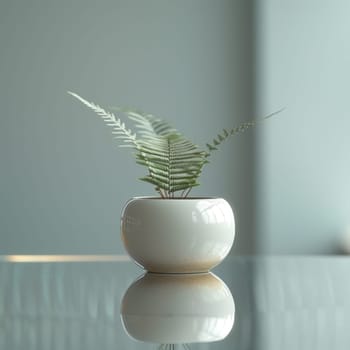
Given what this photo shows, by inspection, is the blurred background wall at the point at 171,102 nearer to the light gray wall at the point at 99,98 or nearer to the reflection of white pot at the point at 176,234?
the light gray wall at the point at 99,98

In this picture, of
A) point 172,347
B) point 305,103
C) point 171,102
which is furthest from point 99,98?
point 172,347

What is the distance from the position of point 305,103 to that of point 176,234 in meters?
2.58

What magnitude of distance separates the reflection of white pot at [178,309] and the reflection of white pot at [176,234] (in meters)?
0.03

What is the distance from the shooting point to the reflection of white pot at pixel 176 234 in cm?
111

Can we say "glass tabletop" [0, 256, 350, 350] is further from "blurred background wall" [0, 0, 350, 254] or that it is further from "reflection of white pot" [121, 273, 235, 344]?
"blurred background wall" [0, 0, 350, 254]

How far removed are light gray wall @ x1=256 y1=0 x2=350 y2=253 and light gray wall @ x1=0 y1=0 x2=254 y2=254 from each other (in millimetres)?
84

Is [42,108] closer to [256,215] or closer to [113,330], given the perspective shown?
[256,215]

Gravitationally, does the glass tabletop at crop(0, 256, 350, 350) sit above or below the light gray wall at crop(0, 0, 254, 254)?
below

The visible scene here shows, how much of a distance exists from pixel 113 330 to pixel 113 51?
2888mm

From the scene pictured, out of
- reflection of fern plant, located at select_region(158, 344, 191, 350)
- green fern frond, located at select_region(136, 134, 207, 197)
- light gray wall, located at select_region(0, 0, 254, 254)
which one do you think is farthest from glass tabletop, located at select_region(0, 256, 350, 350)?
light gray wall, located at select_region(0, 0, 254, 254)

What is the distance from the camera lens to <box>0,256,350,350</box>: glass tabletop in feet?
2.47

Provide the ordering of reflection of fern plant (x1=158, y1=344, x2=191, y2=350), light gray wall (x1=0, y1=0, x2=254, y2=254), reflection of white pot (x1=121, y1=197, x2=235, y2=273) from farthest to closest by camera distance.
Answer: light gray wall (x1=0, y1=0, x2=254, y2=254) → reflection of white pot (x1=121, y1=197, x2=235, y2=273) → reflection of fern plant (x1=158, y1=344, x2=191, y2=350)

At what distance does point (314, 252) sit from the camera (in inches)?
143

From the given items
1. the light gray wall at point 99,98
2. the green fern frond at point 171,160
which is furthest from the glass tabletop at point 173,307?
the light gray wall at point 99,98
